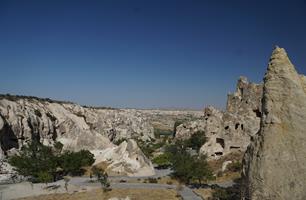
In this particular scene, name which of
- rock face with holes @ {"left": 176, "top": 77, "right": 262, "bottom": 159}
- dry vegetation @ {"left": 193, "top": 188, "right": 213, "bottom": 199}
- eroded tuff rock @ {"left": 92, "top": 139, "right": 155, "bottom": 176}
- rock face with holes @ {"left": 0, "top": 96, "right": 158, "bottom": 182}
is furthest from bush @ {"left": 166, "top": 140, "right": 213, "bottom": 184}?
rock face with holes @ {"left": 0, "top": 96, "right": 158, "bottom": 182}

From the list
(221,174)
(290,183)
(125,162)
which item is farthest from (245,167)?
(125,162)

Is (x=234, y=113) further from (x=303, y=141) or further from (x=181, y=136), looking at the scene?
(x=181, y=136)

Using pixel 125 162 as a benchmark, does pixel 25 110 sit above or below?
above

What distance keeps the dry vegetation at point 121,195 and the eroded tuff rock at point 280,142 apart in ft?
57.0

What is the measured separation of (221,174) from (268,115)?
2754cm

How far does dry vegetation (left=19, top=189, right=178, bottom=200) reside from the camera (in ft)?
102

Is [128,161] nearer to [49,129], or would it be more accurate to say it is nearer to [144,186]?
[144,186]

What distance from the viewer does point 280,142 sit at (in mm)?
13789

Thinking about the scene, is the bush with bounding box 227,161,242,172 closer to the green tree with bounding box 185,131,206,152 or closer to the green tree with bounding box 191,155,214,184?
the green tree with bounding box 191,155,214,184

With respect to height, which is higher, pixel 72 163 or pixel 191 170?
pixel 191 170

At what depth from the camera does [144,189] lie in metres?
34.5

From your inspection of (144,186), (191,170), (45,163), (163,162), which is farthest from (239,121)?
(45,163)

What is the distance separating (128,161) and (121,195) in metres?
16.9

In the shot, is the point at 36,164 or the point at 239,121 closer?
the point at 36,164
